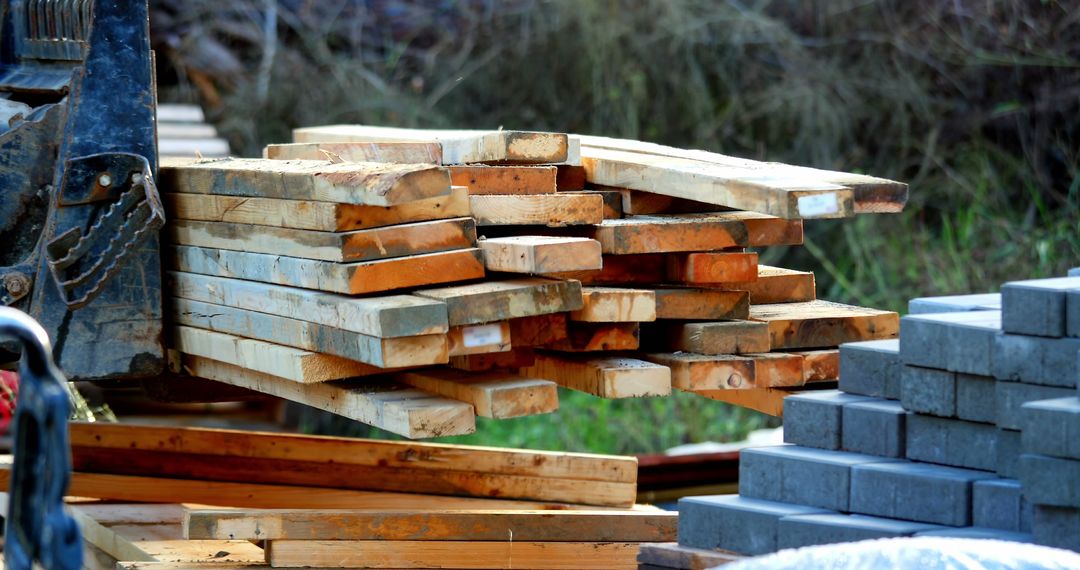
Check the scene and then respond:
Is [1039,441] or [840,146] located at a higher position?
[840,146]

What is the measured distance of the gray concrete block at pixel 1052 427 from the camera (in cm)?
281

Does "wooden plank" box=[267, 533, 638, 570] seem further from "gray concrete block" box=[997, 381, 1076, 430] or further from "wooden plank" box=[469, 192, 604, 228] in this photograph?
"gray concrete block" box=[997, 381, 1076, 430]

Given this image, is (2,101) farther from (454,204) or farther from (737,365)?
(737,365)

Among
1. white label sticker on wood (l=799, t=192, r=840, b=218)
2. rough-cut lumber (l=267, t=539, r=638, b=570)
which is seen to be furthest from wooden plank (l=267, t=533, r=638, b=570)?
white label sticker on wood (l=799, t=192, r=840, b=218)

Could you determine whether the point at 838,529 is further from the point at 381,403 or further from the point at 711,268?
the point at 381,403

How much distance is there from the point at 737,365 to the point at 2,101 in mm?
2412

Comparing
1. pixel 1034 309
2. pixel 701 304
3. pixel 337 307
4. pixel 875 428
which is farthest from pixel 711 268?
pixel 337 307

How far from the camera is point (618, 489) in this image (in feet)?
14.5

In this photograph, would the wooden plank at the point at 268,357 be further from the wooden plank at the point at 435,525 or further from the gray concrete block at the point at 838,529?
the gray concrete block at the point at 838,529

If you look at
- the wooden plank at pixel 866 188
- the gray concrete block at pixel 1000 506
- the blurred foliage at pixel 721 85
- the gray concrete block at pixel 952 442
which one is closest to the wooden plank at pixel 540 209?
the wooden plank at pixel 866 188

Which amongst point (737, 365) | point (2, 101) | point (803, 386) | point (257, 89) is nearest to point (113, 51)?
point (2, 101)

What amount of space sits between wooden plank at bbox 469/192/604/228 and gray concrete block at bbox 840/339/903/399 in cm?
76

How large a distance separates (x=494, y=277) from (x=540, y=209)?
0.79ft

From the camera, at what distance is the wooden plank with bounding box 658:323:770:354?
3713 mm
